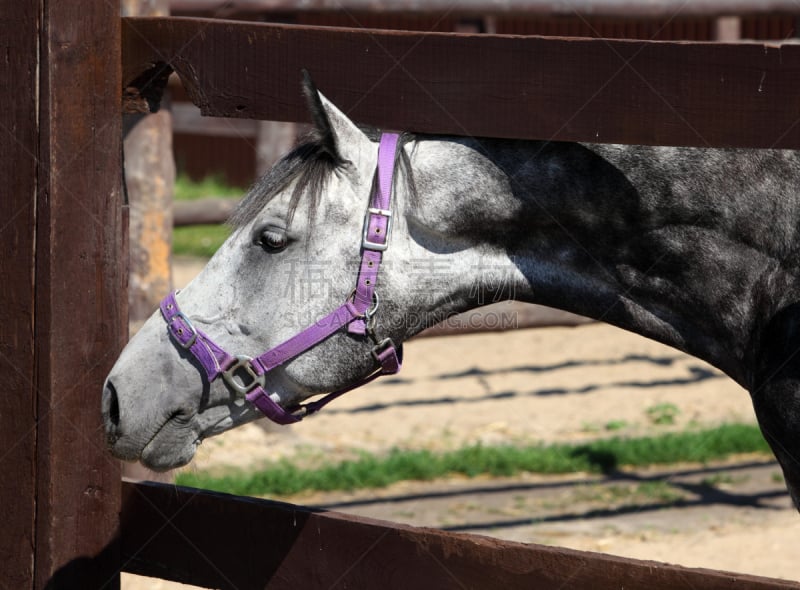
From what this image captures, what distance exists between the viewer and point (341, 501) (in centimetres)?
464

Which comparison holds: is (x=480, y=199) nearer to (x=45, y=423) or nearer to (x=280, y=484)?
(x=45, y=423)

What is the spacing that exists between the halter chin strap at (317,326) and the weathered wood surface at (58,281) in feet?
0.76

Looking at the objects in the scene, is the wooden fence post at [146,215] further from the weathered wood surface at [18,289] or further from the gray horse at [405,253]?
the gray horse at [405,253]

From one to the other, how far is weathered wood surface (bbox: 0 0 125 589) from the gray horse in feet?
0.55

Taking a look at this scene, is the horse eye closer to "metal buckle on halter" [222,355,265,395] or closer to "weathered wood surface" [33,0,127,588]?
"metal buckle on halter" [222,355,265,395]

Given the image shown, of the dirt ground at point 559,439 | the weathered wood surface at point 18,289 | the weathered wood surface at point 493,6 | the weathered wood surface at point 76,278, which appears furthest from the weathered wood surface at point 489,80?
the weathered wood surface at point 493,6

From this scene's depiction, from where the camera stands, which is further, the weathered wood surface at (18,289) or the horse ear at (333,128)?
the weathered wood surface at (18,289)

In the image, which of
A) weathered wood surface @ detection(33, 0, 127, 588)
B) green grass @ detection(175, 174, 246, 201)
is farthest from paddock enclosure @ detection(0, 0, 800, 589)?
green grass @ detection(175, 174, 246, 201)

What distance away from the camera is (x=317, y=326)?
2104 millimetres

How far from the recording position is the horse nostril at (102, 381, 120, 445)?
2068mm

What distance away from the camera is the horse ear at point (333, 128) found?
6.38ft

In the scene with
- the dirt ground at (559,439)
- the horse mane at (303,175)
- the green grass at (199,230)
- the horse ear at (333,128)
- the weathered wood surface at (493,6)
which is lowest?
the dirt ground at (559,439)

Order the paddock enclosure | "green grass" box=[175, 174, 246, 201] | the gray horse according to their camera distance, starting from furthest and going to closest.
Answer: "green grass" box=[175, 174, 246, 201]
the gray horse
the paddock enclosure

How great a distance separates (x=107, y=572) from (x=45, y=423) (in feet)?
1.22
